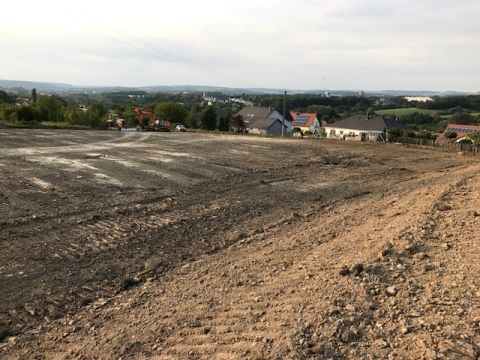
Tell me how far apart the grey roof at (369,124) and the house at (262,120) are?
941 centimetres

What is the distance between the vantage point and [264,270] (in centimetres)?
624

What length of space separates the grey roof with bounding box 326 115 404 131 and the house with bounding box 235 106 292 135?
371 inches

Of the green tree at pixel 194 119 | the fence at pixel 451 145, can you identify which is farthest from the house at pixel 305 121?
the fence at pixel 451 145

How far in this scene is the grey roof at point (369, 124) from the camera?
58844 millimetres

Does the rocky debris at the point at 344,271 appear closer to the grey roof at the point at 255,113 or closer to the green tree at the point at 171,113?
the grey roof at the point at 255,113

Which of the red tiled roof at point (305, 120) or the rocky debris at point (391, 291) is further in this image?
the red tiled roof at point (305, 120)

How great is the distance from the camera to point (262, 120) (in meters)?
77.0

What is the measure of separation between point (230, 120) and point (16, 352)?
2595 inches

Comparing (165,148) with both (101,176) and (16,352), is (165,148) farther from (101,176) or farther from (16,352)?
(16,352)

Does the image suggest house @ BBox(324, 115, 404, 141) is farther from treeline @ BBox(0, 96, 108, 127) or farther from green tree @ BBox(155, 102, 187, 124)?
treeline @ BBox(0, 96, 108, 127)

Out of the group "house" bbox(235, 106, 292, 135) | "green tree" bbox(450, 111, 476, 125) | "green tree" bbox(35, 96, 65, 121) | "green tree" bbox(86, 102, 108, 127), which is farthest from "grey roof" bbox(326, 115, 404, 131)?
"green tree" bbox(35, 96, 65, 121)

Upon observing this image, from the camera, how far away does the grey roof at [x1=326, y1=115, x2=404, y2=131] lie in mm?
58844

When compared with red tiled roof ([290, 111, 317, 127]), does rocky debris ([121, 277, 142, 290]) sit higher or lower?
lower

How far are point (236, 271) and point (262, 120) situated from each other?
235 feet
